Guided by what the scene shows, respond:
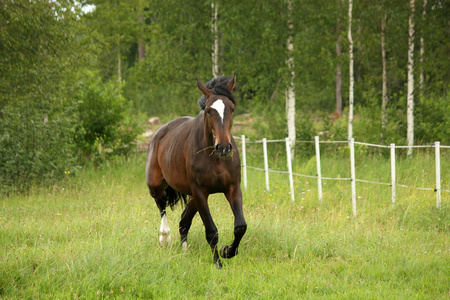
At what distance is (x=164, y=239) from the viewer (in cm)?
623

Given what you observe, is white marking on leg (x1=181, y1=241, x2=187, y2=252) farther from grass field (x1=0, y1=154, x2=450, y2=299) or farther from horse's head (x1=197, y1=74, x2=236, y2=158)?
horse's head (x1=197, y1=74, x2=236, y2=158)

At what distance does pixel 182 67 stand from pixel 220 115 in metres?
12.7

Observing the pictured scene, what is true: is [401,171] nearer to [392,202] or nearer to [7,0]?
[392,202]

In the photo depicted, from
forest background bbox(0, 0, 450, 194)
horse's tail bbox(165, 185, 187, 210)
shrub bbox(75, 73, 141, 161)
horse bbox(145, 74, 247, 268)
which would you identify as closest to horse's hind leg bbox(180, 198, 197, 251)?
horse bbox(145, 74, 247, 268)

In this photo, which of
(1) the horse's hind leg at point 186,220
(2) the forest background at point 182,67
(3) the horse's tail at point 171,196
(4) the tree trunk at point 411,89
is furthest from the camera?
(4) the tree trunk at point 411,89

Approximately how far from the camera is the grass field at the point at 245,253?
4.31 meters

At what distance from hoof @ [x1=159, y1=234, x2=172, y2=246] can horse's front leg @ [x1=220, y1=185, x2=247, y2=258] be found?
1206 mm

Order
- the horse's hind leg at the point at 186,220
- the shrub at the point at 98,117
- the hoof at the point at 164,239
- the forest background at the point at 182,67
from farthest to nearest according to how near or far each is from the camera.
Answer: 1. the shrub at the point at 98,117
2. the forest background at the point at 182,67
3. the hoof at the point at 164,239
4. the horse's hind leg at the point at 186,220

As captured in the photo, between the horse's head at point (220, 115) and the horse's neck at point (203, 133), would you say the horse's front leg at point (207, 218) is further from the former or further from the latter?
the horse's head at point (220, 115)

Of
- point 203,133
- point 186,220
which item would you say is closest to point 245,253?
point 186,220

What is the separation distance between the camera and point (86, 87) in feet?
48.1

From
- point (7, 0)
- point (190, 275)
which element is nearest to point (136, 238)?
point (190, 275)

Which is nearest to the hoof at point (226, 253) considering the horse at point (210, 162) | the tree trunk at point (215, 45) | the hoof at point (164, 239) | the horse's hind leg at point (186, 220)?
the horse at point (210, 162)

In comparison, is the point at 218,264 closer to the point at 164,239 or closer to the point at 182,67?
the point at 164,239
